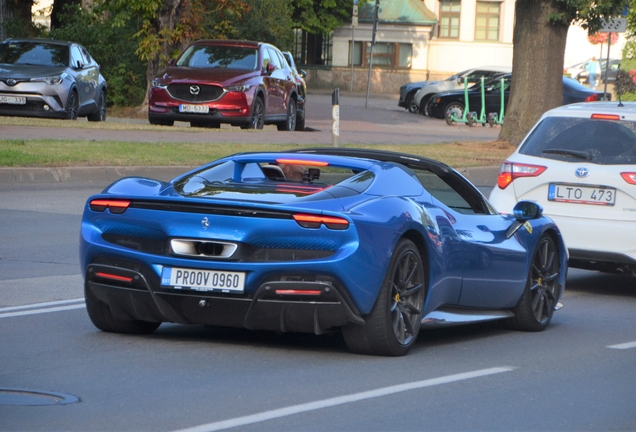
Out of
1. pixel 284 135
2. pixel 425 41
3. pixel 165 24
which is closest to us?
pixel 284 135

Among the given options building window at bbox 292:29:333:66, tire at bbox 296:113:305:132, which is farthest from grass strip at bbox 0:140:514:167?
building window at bbox 292:29:333:66

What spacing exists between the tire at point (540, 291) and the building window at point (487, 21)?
59.4m

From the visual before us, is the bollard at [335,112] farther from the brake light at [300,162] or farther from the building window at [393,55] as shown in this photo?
the building window at [393,55]

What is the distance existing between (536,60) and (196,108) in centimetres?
660

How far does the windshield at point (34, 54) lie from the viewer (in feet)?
82.6

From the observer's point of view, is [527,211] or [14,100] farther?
[14,100]

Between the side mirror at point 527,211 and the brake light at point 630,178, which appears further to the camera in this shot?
the brake light at point 630,178

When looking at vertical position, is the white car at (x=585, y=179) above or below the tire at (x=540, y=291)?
above

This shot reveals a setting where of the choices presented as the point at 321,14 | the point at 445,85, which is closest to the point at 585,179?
the point at 445,85

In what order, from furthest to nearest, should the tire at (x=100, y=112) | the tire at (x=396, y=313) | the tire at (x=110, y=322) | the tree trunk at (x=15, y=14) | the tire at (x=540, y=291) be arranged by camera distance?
the tree trunk at (x=15, y=14) → the tire at (x=100, y=112) → the tire at (x=540, y=291) → the tire at (x=110, y=322) → the tire at (x=396, y=313)

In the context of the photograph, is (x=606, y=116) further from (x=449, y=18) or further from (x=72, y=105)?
(x=449, y=18)

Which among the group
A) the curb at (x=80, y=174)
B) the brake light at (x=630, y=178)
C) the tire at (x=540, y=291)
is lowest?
the curb at (x=80, y=174)

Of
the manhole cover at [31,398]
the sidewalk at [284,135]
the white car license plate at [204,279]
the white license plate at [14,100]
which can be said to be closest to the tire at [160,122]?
the sidewalk at [284,135]

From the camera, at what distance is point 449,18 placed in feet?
220
